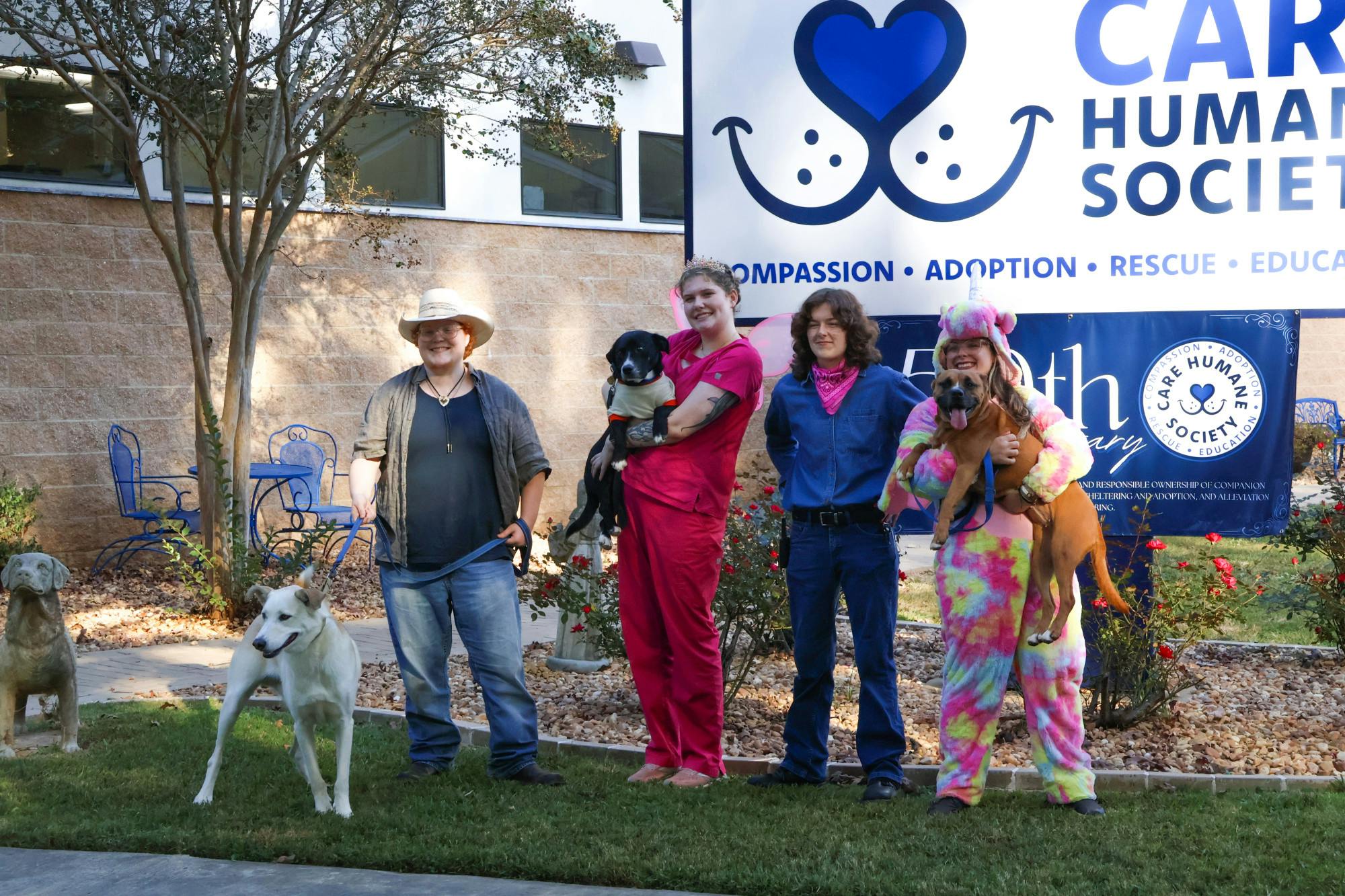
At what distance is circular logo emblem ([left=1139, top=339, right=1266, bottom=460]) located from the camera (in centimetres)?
602

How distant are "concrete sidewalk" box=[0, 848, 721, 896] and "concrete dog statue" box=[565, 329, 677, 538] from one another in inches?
60.3

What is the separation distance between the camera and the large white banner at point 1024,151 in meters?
5.98

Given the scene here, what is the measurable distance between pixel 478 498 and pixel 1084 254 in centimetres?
299

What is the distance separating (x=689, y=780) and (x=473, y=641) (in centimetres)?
99

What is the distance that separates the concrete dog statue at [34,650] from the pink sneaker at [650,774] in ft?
8.19

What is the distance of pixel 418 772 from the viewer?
209 inches

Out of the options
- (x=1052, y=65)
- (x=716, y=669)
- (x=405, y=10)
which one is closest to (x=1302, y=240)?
(x=1052, y=65)

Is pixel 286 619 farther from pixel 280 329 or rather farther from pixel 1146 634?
pixel 280 329

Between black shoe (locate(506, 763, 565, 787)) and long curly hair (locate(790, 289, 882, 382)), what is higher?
long curly hair (locate(790, 289, 882, 382))

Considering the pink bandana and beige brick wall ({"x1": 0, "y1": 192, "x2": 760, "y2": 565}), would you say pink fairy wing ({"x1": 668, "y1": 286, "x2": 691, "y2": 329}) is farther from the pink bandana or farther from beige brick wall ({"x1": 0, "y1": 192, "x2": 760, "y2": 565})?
beige brick wall ({"x1": 0, "y1": 192, "x2": 760, "y2": 565})

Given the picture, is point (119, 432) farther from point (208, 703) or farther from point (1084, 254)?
point (1084, 254)

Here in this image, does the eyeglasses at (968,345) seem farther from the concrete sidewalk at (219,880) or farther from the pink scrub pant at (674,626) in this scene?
the concrete sidewalk at (219,880)

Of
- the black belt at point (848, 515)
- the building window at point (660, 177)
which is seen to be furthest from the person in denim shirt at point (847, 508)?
the building window at point (660, 177)

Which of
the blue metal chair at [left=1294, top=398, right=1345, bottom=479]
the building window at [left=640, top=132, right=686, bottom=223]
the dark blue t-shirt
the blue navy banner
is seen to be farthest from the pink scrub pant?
the blue metal chair at [left=1294, top=398, right=1345, bottom=479]
